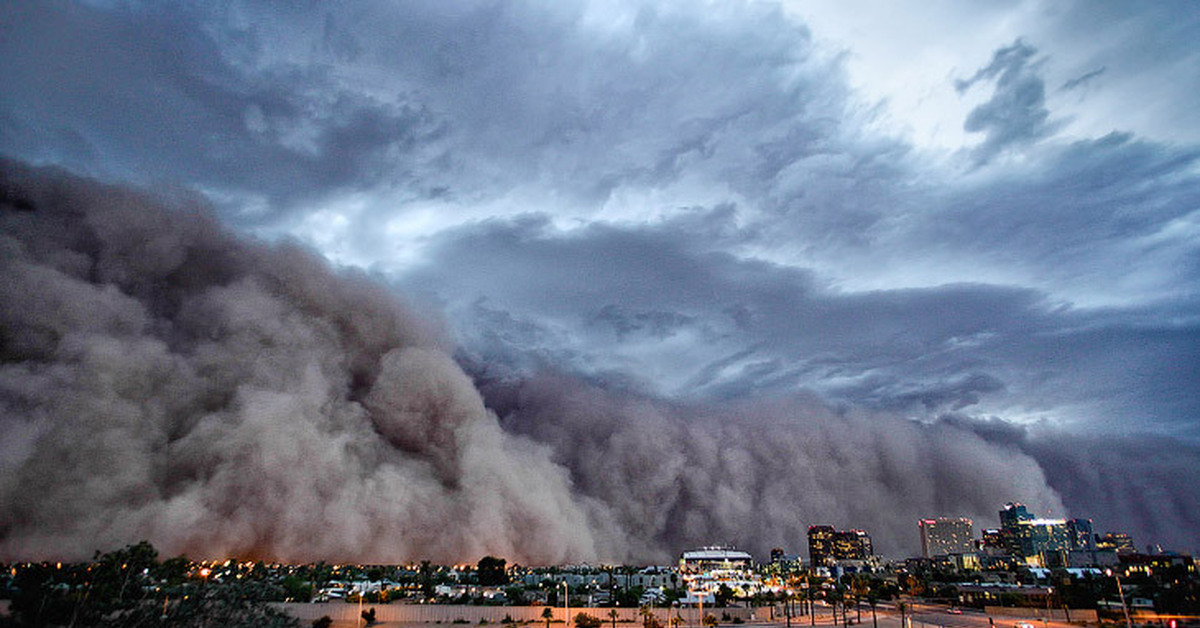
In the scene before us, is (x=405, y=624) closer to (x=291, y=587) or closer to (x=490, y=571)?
(x=291, y=587)

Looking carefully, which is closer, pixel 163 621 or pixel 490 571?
pixel 163 621

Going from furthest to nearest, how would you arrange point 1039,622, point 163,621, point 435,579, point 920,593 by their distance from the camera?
point 920,593 → point 435,579 → point 1039,622 → point 163,621

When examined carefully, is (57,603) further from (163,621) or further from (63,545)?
(63,545)

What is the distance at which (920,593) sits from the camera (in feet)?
426

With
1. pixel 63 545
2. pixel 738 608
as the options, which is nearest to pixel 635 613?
pixel 738 608

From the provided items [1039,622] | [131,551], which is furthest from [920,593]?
[131,551]

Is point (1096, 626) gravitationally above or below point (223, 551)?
below

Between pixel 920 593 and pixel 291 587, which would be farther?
pixel 920 593

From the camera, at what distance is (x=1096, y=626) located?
56719 millimetres

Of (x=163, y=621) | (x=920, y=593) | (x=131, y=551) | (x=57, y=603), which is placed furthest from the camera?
(x=920, y=593)

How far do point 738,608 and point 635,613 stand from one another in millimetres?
14757

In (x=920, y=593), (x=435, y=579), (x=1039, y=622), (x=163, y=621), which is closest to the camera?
(x=163, y=621)

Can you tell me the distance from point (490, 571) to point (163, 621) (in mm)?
70079

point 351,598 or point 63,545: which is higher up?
point 63,545
